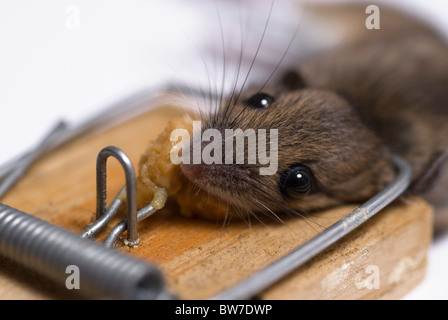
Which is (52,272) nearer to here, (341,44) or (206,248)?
(206,248)

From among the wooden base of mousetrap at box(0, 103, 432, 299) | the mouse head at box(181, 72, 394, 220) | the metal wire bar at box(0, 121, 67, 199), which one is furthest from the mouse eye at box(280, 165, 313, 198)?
the metal wire bar at box(0, 121, 67, 199)

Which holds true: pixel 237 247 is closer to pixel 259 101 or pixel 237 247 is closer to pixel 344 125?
pixel 259 101

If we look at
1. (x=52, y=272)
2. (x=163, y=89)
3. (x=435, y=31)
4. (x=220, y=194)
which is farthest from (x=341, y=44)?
(x=52, y=272)

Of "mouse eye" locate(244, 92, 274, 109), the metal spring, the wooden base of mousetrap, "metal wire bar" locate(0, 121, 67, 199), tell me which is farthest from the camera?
"metal wire bar" locate(0, 121, 67, 199)

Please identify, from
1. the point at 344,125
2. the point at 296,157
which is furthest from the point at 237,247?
the point at 344,125

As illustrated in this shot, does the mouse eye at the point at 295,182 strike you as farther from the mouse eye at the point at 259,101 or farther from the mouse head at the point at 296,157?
the mouse eye at the point at 259,101

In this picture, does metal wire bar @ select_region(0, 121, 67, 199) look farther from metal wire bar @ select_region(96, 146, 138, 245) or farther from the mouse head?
the mouse head

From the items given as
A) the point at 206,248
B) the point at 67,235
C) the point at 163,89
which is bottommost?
the point at 206,248
